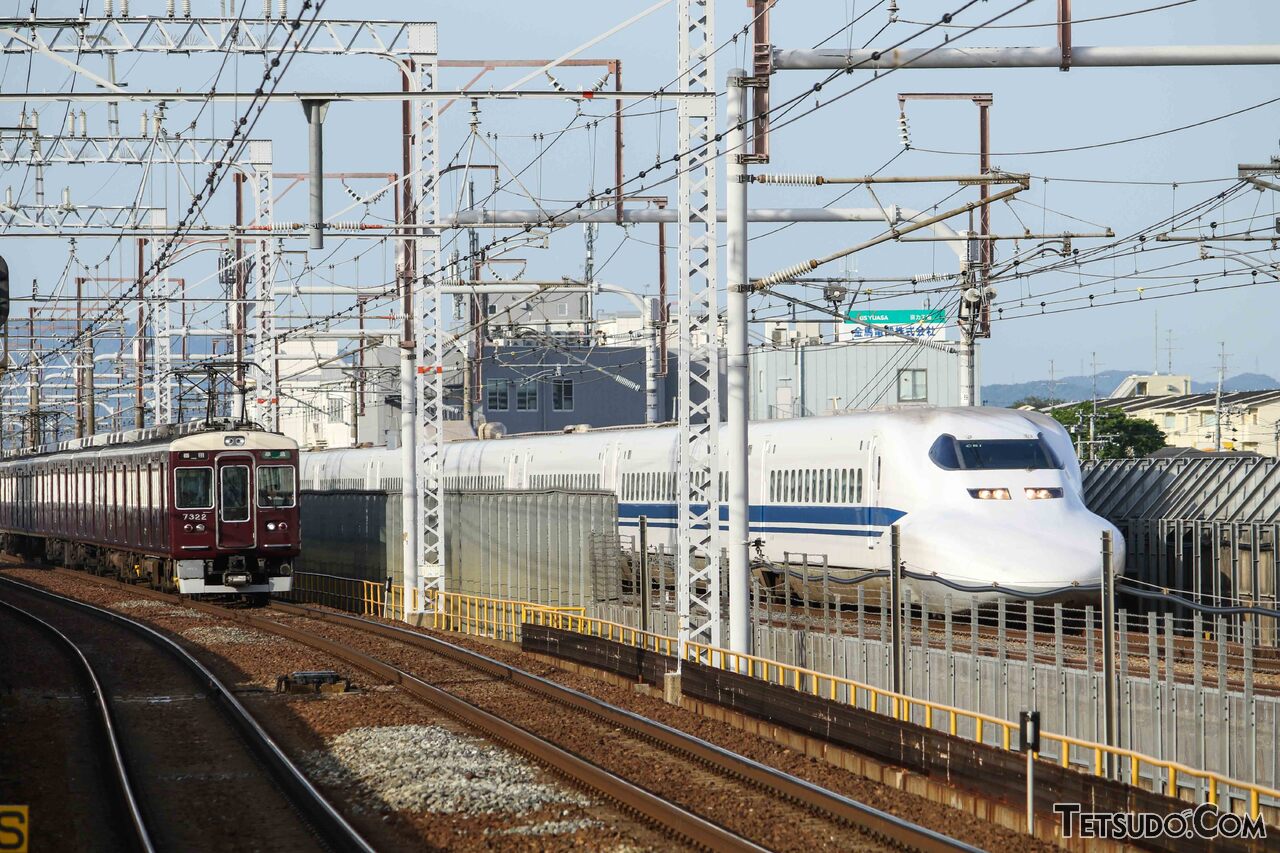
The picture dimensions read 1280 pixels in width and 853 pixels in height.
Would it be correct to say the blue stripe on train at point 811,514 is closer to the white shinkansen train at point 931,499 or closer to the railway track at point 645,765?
the white shinkansen train at point 931,499

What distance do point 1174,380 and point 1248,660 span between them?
158 meters

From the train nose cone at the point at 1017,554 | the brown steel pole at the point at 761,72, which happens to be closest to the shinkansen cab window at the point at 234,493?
the train nose cone at the point at 1017,554

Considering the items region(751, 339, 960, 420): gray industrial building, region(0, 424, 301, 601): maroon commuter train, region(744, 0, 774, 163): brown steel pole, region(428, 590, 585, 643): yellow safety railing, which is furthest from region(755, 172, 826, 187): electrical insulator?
region(751, 339, 960, 420): gray industrial building

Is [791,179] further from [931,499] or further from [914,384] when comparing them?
[914,384]

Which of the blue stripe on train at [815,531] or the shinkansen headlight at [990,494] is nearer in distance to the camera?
the shinkansen headlight at [990,494]

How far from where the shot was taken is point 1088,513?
24219 millimetres

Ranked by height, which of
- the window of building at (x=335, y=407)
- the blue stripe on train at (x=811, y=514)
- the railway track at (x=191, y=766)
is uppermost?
the window of building at (x=335, y=407)

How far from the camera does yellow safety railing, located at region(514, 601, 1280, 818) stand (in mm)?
11906

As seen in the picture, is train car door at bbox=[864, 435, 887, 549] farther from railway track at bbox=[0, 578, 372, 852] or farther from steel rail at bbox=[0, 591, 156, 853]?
steel rail at bbox=[0, 591, 156, 853]

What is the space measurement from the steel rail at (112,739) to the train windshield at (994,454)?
480 inches

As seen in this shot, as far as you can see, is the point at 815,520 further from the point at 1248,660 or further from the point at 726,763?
the point at 1248,660

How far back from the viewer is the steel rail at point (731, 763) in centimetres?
1213

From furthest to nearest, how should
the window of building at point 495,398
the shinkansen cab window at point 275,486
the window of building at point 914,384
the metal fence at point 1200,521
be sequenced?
the window of building at point 495,398
the window of building at point 914,384
the shinkansen cab window at point 275,486
the metal fence at point 1200,521

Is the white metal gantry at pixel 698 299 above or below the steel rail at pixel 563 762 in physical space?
above
